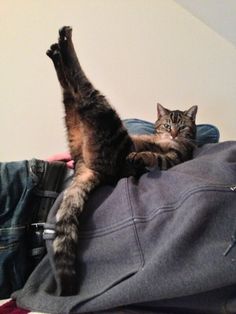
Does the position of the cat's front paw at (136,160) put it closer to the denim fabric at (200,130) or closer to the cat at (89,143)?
the cat at (89,143)

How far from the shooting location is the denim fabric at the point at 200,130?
1.11 metres

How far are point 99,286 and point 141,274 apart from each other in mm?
89

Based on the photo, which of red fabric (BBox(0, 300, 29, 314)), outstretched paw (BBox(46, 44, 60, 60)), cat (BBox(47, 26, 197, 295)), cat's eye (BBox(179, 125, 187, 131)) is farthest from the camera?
cat's eye (BBox(179, 125, 187, 131))

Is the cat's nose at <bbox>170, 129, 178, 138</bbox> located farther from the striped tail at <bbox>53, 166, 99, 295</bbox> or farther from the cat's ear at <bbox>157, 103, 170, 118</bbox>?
the striped tail at <bbox>53, 166, 99, 295</bbox>

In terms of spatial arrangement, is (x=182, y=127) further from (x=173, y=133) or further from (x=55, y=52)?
→ (x=55, y=52)

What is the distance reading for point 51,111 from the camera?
1.36 metres

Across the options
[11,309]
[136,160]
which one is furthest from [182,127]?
[11,309]

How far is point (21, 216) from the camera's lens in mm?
741

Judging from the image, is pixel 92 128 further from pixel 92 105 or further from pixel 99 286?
pixel 99 286

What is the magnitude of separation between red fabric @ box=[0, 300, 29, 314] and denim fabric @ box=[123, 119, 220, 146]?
662 millimetres

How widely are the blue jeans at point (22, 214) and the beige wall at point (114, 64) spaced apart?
1.81 ft

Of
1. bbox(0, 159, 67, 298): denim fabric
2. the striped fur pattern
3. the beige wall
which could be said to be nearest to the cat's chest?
the striped fur pattern

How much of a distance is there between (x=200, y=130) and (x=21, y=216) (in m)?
0.71

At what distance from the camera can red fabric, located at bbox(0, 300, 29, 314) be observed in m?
0.65
